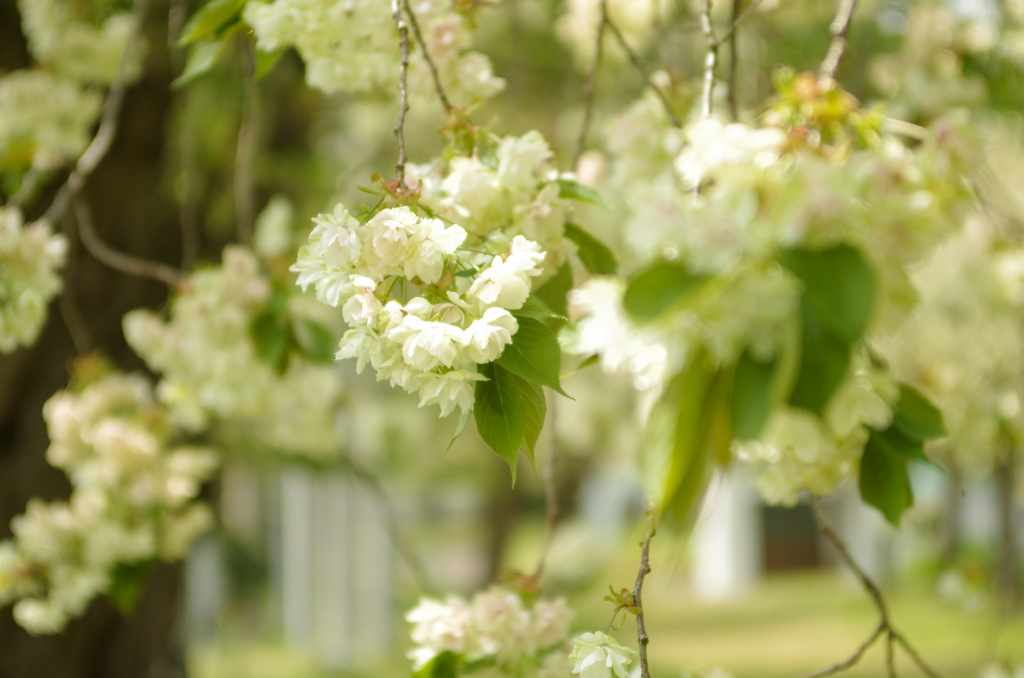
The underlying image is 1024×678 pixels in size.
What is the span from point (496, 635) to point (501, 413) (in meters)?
0.42

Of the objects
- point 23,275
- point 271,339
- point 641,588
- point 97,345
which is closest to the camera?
point 641,588

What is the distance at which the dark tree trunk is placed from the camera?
6.97 ft

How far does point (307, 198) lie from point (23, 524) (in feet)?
6.25

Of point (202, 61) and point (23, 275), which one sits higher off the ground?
point (202, 61)

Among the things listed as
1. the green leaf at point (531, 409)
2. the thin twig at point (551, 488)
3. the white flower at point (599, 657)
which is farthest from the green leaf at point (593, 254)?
the white flower at point (599, 657)

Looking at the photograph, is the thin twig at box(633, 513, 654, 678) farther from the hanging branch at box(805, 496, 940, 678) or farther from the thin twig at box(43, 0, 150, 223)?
the thin twig at box(43, 0, 150, 223)

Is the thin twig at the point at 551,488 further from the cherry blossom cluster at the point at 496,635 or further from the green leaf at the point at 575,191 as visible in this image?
the green leaf at the point at 575,191

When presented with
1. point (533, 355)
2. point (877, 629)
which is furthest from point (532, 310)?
point (877, 629)

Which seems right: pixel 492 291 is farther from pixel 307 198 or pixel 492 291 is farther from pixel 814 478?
pixel 307 198

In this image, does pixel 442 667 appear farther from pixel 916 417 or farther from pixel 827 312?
pixel 827 312

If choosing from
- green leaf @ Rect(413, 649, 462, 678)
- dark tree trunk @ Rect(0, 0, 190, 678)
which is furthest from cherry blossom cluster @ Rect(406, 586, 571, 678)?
dark tree trunk @ Rect(0, 0, 190, 678)

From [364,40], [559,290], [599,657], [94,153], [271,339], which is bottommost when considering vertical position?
[599,657]

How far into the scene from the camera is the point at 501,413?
659mm

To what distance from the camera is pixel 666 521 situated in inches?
19.7
